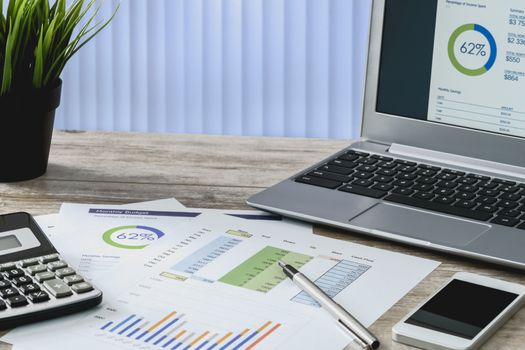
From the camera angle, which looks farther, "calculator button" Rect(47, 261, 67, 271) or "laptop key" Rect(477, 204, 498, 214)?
"laptop key" Rect(477, 204, 498, 214)

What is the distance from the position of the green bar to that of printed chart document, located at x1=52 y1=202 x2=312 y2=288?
0.07 meters

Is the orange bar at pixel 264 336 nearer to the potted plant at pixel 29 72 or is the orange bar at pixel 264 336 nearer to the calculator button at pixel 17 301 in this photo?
the calculator button at pixel 17 301

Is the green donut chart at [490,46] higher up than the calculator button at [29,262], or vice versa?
the green donut chart at [490,46]

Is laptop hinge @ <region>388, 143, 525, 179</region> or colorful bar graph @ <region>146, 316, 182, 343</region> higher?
laptop hinge @ <region>388, 143, 525, 179</region>

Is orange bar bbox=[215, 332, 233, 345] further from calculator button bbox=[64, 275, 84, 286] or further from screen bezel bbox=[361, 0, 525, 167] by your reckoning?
screen bezel bbox=[361, 0, 525, 167]

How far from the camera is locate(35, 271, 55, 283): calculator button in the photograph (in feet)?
2.62

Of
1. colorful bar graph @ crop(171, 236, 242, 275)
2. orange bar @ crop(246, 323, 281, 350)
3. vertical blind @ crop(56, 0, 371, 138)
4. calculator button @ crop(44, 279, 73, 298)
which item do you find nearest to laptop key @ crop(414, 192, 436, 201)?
colorful bar graph @ crop(171, 236, 242, 275)

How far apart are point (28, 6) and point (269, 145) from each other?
418mm

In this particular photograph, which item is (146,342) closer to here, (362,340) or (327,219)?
(362,340)

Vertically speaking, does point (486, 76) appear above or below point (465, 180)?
above

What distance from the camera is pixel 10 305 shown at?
0.76 meters

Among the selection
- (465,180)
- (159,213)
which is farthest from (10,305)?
(465,180)

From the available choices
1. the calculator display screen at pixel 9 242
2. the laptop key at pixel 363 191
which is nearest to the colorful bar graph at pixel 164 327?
the calculator display screen at pixel 9 242

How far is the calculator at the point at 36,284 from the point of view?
0.75 m
